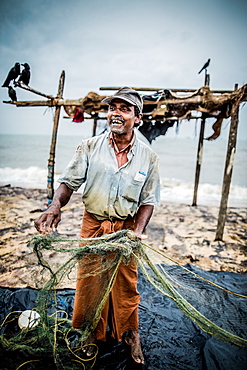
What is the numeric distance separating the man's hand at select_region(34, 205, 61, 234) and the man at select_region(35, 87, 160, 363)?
0.16 metres

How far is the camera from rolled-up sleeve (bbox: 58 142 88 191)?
6.97 feet

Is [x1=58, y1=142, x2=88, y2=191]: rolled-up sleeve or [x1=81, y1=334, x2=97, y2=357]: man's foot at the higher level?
[x1=58, y1=142, x2=88, y2=191]: rolled-up sleeve

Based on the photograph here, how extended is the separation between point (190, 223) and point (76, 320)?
16.1 ft

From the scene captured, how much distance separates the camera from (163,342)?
2.29 m

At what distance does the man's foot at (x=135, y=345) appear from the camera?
6.87ft

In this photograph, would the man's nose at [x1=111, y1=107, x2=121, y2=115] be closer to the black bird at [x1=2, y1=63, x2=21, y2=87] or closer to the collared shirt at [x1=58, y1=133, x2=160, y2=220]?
the collared shirt at [x1=58, y1=133, x2=160, y2=220]

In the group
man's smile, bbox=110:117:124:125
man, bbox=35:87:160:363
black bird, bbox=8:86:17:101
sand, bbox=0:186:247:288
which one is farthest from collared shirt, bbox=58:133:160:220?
black bird, bbox=8:86:17:101

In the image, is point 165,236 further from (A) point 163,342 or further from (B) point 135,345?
(B) point 135,345

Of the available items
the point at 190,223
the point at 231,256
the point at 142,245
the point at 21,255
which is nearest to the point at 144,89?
the point at 190,223

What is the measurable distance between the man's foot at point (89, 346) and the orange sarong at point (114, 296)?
0.05 m

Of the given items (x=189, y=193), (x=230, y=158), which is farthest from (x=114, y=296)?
(x=189, y=193)

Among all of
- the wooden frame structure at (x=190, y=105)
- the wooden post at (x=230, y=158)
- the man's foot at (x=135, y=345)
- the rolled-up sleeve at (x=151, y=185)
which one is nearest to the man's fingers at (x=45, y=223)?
the rolled-up sleeve at (x=151, y=185)

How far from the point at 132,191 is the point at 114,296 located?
1025mm

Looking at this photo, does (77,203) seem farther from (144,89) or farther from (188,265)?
(188,265)
